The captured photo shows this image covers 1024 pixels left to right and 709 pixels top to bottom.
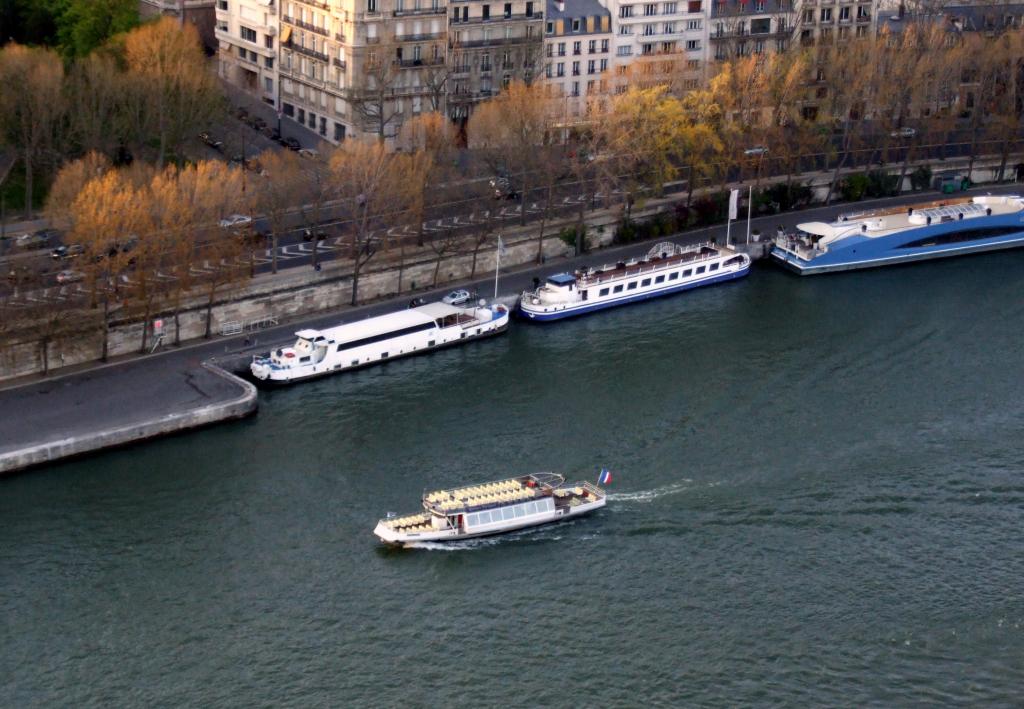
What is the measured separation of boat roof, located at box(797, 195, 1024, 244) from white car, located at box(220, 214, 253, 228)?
3045 cm

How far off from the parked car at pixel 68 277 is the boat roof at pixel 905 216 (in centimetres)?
3968

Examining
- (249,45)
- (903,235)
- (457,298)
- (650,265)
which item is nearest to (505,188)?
(650,265)

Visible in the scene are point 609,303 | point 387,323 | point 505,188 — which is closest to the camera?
point 387,323

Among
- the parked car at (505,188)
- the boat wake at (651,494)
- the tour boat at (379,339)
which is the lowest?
the boat wake at (651,494)

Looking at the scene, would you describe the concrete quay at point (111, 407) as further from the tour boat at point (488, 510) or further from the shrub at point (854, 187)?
the shrub at point (854, 187)

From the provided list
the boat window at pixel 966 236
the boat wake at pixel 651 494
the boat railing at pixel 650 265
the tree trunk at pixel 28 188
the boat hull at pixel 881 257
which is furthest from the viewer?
the boat window at pixel 966 236

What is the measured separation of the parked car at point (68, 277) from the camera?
286 ft

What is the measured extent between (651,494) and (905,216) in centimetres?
3847

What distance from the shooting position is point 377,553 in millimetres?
71875

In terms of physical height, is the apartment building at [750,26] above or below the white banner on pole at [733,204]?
above

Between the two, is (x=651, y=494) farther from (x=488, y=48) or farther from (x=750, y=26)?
(x=750, y=26)

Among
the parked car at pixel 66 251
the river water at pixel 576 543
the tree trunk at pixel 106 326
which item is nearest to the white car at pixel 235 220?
the parked car at pixel 66 251

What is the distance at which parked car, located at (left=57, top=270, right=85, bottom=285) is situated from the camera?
87062mm

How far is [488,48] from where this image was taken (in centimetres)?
11250
